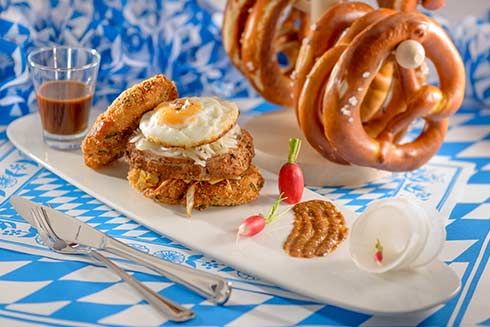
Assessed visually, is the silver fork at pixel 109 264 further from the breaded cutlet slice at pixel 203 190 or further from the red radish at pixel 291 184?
the red radish at pixel 291 184

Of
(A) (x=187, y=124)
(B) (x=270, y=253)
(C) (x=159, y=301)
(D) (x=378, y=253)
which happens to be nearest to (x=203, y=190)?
(A) (x=187, y=124)

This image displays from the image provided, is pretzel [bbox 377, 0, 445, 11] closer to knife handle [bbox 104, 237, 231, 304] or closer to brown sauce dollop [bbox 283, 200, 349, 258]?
brown sauce dollop [bbox 283, 200, 349, 258]

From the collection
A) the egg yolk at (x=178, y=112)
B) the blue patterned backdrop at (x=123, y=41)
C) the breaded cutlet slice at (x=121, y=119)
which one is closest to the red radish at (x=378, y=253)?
the egg yolk at (x=178, y=112)

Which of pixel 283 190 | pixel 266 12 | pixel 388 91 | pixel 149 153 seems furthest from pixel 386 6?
pixel 149 153

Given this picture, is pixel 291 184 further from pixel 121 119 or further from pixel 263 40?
pixel 263 40

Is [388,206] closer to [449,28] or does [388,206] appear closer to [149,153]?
[149,153]

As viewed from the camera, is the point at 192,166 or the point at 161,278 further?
the point at 192,166
